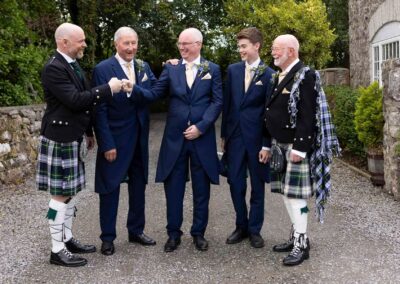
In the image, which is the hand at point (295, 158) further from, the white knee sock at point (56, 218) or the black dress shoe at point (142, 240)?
the white knee sock at point (56, 218)

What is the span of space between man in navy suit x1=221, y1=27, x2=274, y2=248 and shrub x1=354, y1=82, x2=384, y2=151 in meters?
3.16

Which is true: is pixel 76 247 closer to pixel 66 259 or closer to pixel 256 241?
pixel 66 259

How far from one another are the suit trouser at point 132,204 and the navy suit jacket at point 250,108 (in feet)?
2.80

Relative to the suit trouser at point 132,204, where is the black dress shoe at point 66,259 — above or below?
below

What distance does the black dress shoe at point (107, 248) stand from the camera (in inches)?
173

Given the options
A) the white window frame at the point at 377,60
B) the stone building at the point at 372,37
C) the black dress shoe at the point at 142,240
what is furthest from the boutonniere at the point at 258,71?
the white window frame at the point at 377,60

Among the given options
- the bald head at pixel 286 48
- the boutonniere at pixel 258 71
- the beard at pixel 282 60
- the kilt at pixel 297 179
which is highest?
the bald head at pixel 286 48

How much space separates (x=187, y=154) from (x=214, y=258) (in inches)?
36.0

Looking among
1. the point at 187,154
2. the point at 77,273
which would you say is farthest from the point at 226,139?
the point at 77,273

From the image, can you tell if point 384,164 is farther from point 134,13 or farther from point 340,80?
point 134,13

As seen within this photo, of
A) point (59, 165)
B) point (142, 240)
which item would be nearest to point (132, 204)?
point (142, 240)

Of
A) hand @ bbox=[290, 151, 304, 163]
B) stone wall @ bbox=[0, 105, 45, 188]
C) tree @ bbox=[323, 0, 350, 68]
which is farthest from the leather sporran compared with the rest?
tree @ bbox=[323, 0, 350, 68]

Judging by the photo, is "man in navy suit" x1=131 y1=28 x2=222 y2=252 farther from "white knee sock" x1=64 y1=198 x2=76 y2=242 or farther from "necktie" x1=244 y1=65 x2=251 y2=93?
"white knee sock" x1=64 y1=198 x2=76 y2=242

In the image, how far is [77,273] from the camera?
399 centimetres
